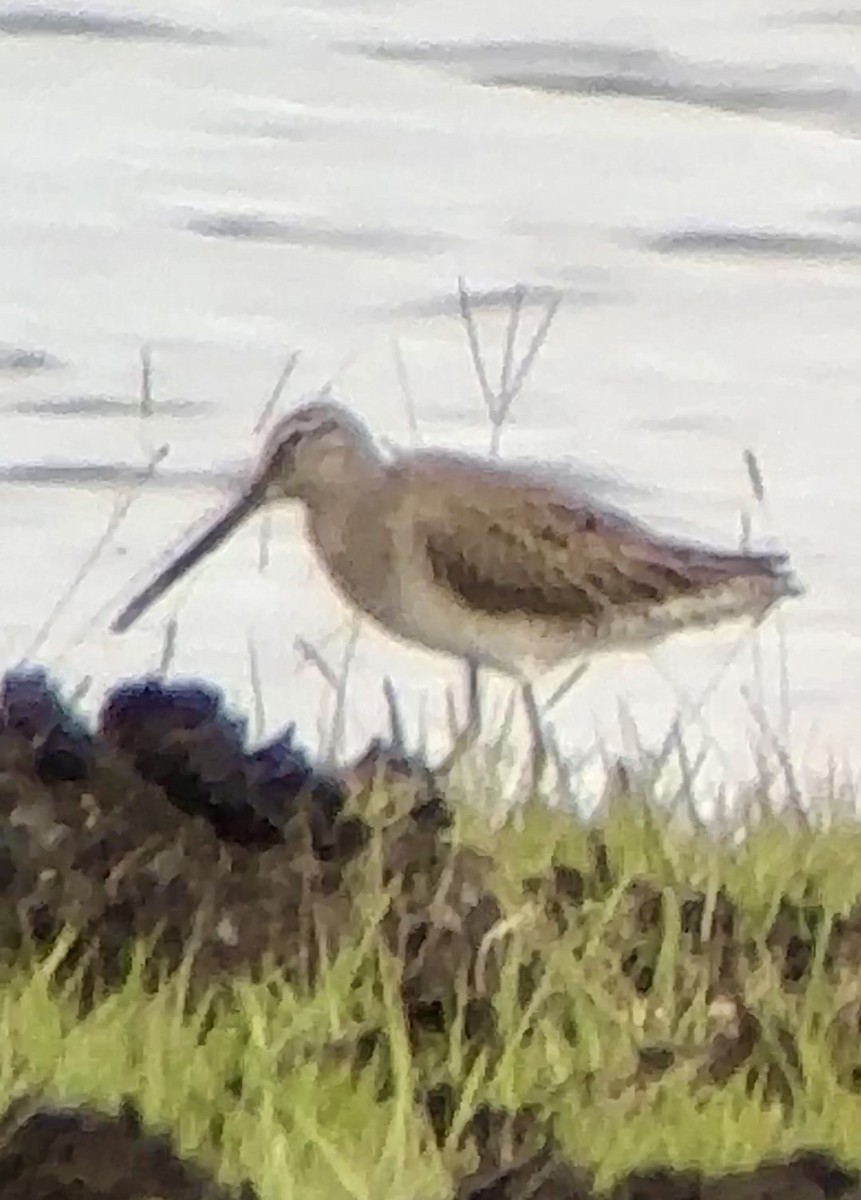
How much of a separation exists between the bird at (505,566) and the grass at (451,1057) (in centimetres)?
9

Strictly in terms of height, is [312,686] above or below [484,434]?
below

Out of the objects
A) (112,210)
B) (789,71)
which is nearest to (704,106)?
(789,71)

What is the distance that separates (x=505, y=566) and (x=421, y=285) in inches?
6.0

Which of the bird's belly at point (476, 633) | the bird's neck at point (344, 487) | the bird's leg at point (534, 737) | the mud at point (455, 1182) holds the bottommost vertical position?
the mud at point (455, 1182)

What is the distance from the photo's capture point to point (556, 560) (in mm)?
950

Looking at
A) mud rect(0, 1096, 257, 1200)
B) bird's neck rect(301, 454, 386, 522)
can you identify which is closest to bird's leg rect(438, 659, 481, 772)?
bird's neck rect(301, 454, 386, 522)

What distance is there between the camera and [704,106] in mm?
950

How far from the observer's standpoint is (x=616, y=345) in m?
0.95

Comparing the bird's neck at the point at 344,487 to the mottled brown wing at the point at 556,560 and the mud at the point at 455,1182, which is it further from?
the mud at the point at 455,1182

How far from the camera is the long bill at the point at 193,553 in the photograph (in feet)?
3.03

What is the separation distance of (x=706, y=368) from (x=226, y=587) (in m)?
0.27

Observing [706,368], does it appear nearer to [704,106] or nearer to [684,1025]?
[704,106]

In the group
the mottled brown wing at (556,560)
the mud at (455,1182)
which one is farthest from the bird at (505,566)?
the mud at (455,1182)

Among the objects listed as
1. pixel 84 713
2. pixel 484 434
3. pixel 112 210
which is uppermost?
pixel 112 210
